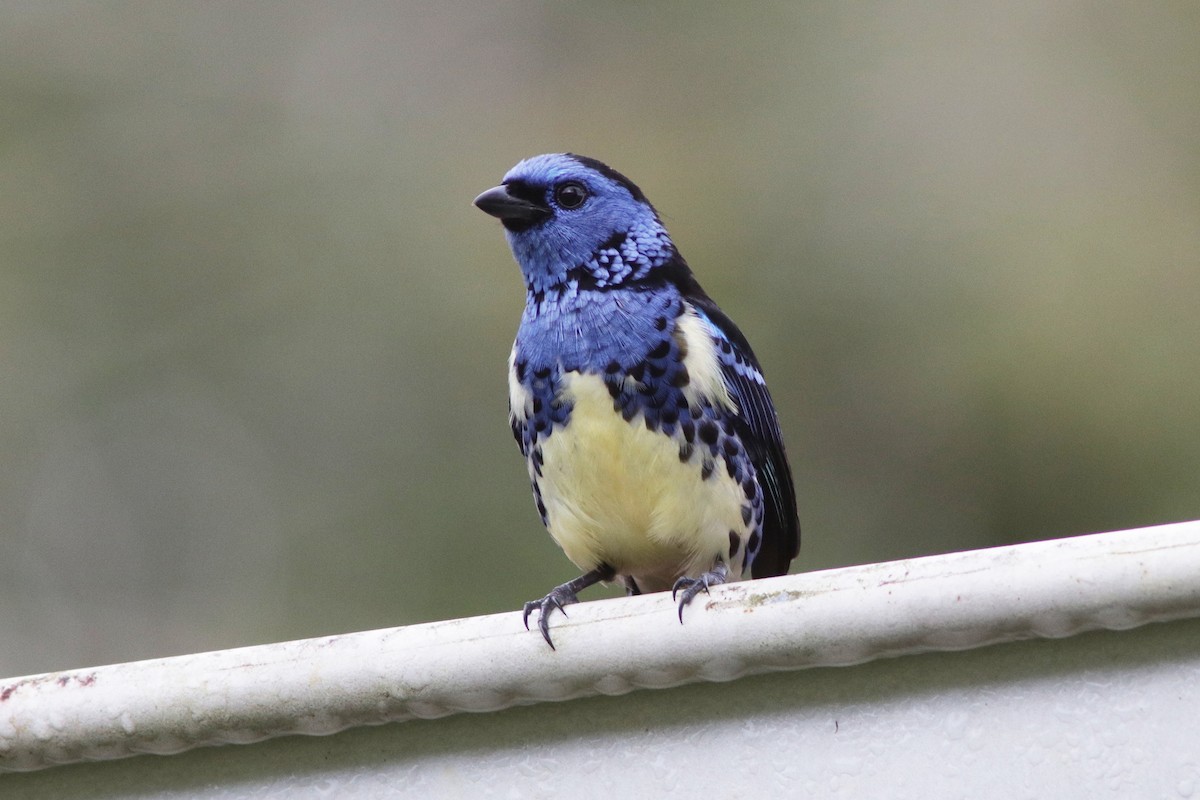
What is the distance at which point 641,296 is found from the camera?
2.15 m

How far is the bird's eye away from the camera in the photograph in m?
2.31

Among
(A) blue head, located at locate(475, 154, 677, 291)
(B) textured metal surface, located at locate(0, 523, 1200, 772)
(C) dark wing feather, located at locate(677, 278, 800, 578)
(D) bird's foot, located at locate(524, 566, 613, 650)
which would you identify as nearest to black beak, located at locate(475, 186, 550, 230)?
(A) blue head, located at locate(475, 154, 677, 291)

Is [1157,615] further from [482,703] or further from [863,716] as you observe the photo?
[482,703]

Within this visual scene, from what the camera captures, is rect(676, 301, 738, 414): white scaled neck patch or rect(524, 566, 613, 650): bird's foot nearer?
rect(524, 566, 613, 650): bird's foot

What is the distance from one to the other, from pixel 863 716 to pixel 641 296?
1.11 meters

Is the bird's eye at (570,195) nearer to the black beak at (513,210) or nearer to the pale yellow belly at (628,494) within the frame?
the black beak at (513,210)

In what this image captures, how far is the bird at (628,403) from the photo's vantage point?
201cm

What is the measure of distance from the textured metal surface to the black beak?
3.62ft

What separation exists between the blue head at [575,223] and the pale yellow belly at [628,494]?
26 cm

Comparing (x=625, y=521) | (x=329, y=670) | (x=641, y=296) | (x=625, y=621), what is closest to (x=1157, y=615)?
(x=625, y=621)

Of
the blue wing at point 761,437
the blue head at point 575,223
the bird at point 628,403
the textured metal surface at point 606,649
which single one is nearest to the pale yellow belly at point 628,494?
the bird at point 628,403

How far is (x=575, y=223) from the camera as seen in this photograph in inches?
89.4

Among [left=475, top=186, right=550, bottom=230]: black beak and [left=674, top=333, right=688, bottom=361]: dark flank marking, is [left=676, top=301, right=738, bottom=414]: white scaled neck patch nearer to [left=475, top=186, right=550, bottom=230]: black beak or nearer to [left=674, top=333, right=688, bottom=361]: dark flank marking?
[left=674, top=333, right=688, bottom=361]: dark flank marking

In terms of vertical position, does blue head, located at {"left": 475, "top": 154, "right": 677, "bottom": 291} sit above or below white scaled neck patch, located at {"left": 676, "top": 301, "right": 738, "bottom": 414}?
above
